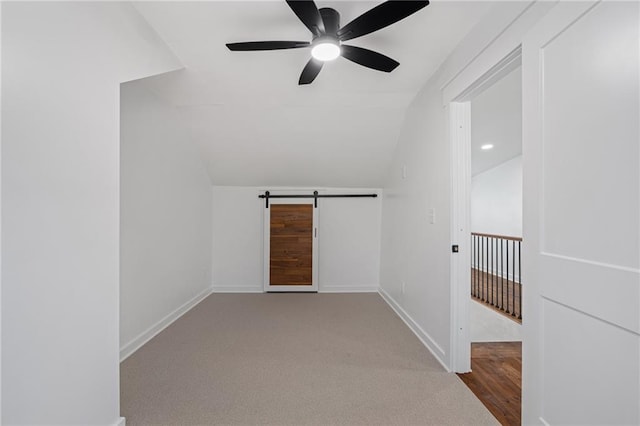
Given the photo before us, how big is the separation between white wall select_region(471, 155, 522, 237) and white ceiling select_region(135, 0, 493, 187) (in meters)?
3.26

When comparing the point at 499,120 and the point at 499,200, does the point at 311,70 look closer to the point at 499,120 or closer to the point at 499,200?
the point at 499,120

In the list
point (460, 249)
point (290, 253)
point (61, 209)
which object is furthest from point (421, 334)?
point (61, 209)

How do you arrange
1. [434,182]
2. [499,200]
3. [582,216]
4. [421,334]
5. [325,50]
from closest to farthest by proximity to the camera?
1. [582,216]
2. [325,50]
3. [434,182]
4. [421,334]
5. [499,200]

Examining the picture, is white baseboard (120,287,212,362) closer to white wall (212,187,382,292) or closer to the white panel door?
white wall (212,187,382,292)

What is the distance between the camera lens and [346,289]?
4.53 m

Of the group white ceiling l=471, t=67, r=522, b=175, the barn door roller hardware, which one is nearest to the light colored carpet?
the barn door roller hardware

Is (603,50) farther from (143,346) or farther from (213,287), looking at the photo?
(213,287)

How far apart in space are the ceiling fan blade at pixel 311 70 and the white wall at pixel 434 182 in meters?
1.00

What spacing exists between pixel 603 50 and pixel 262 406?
235 centimetres

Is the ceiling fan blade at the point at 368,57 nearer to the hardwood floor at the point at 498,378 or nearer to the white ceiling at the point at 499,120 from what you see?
the white ceiling at the point at 499,120

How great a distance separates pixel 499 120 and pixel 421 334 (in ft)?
9.58

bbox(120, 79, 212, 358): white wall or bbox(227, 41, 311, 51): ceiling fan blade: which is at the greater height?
bbox(227, 41, 311, 51): ceiling fan blade

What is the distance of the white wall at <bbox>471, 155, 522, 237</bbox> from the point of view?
578 cm

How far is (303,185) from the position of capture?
4.51 m
